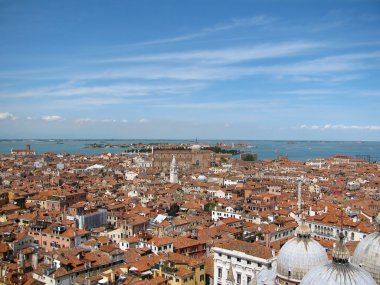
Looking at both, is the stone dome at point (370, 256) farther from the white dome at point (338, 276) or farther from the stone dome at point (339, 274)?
the white dome at point (338, 276)

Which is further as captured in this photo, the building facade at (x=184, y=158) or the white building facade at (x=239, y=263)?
the building facade at (x=184, y=158)

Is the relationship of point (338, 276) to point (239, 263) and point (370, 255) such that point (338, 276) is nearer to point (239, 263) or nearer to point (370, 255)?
point (370, 255)

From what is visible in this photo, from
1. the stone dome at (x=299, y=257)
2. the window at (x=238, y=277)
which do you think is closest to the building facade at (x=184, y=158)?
the window at (x=238, y=277)

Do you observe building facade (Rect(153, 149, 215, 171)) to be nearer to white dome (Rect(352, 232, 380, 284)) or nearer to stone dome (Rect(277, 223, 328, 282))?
stone dome (Rect(277, 223, 328, 282))

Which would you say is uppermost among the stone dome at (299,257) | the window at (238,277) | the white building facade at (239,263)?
the stone dome at (299,257)

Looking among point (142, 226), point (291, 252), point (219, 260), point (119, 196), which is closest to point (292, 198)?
point (119, 196)

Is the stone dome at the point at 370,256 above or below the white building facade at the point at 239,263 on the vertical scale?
above

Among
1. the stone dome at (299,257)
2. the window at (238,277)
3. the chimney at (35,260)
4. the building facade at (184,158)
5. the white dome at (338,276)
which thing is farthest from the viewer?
the building facade at (184,158)

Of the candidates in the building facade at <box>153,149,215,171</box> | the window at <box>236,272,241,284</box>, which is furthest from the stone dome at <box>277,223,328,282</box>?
the building facade at <box>153,149,215,171</box>
